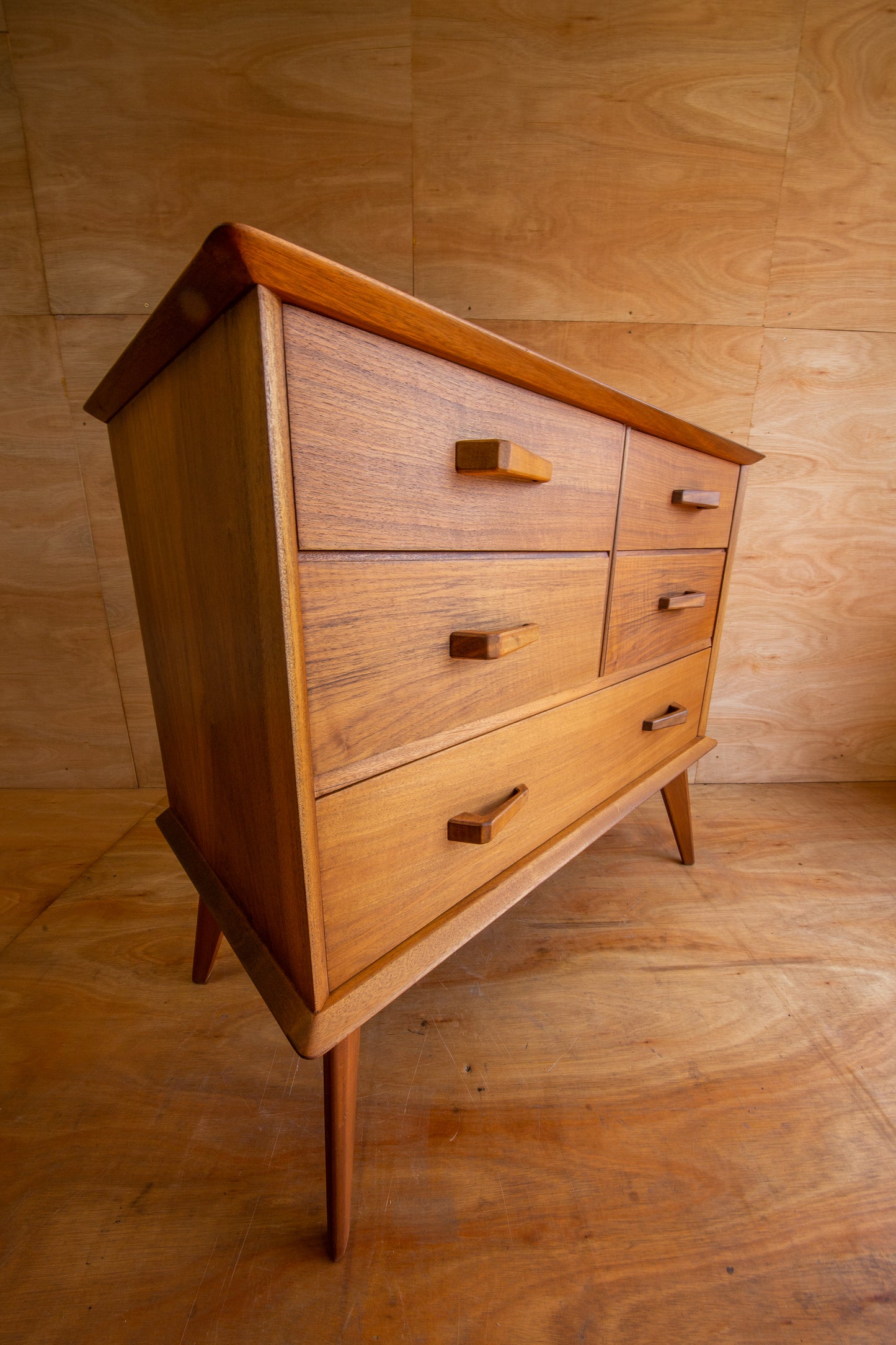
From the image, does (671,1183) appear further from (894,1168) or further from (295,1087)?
(295,1087)

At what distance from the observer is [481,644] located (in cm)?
48

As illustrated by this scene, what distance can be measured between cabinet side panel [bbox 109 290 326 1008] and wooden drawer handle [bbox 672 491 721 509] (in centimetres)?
66

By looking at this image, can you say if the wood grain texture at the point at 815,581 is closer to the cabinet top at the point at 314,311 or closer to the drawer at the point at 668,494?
the drawer at the point at 668,494

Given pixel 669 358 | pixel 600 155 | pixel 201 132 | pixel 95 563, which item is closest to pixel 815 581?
pixel 669 358

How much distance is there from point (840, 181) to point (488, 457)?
1431mm

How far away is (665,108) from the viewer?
1.10m

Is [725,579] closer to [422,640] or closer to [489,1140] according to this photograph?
[422,640]

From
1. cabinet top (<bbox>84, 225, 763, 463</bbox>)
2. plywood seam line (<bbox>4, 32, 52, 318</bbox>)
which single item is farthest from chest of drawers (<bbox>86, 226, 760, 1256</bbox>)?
plywood seam line (<bbox>4, 32, 52, 318</bbox>)

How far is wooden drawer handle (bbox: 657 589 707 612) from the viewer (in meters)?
0.84

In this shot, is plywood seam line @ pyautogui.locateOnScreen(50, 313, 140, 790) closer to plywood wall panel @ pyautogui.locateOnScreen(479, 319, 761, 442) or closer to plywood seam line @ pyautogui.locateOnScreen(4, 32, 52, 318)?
plywood seam line @ pyautogui.locateOnScreen(4, 32, 52, 318)

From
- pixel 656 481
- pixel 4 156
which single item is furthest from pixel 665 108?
pixel 4 156

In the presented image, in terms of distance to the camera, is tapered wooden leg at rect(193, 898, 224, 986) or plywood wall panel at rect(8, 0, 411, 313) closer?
tapered wooden leg at rect(193, 898, 224, 986)

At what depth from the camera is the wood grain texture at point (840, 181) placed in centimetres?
110

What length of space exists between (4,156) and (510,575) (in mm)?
1479
